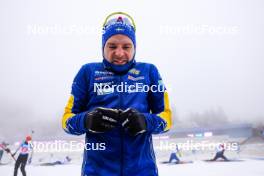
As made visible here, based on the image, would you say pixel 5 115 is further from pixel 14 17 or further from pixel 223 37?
pixel 223 37

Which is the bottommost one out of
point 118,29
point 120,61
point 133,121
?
point 133,121

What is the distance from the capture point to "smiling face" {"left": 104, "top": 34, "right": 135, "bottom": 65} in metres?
0.94

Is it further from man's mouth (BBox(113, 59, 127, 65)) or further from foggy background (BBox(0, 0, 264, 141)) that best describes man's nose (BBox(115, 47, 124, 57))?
foggy background (BBox(0, 0, 264, 141))

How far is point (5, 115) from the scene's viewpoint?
2010mm

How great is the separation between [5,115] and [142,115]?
4.94ft

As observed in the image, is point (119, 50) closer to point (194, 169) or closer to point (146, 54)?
point (146, 54)

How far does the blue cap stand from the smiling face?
0.02 m

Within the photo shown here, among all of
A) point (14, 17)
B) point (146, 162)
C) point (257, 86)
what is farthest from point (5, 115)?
point (257, 86)

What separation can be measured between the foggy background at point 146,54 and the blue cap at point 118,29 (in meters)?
0.93

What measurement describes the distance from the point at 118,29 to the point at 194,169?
1436 millimetres

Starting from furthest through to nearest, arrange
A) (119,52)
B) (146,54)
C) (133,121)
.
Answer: (146,54)
(119,52)
(133,121)

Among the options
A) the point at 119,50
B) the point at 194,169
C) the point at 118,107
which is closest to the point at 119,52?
the point at 119,50

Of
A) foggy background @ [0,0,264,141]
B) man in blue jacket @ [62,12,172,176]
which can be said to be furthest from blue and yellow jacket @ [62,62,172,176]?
foggy background @ [0,0,264,141]

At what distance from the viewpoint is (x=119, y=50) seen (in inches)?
37.1
